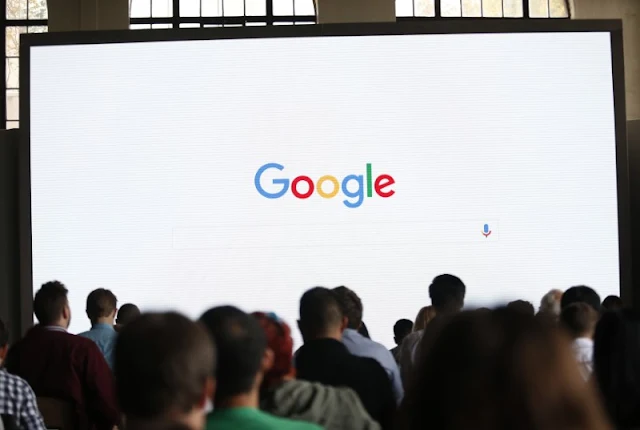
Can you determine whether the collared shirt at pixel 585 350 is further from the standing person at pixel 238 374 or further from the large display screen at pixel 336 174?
the large display screen at pixel 336 174

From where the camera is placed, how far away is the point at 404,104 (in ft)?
25.0

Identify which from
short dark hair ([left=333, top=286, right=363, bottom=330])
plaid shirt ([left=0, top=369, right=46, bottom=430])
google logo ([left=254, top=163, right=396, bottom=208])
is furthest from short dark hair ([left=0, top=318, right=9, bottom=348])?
google logo ([left=254, top=163, right=396, bottom=208])

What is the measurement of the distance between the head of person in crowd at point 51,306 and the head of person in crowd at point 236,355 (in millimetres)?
2397

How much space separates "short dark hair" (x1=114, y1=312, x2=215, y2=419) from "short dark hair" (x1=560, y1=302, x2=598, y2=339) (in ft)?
7.89

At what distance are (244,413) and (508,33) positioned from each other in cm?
633

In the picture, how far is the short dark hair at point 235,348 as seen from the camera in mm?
1805

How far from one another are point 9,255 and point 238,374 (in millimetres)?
6503

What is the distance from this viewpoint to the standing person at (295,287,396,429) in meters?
2.96

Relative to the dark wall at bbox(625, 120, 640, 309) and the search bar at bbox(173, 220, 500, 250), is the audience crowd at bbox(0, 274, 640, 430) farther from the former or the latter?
the dark wall at bbox(625, 120, 640, 309)

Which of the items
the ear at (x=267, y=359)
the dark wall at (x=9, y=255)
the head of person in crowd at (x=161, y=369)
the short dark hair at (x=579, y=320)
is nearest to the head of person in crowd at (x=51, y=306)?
the short dark hair at (x=579, y=320)

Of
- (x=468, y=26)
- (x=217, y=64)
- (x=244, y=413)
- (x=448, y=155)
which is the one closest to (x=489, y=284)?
(x=448, y=155)

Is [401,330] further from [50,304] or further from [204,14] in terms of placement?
[204,14]

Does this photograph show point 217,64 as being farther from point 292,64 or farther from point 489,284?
point 489,284

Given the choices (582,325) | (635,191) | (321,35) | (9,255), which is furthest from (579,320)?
(9,255)
